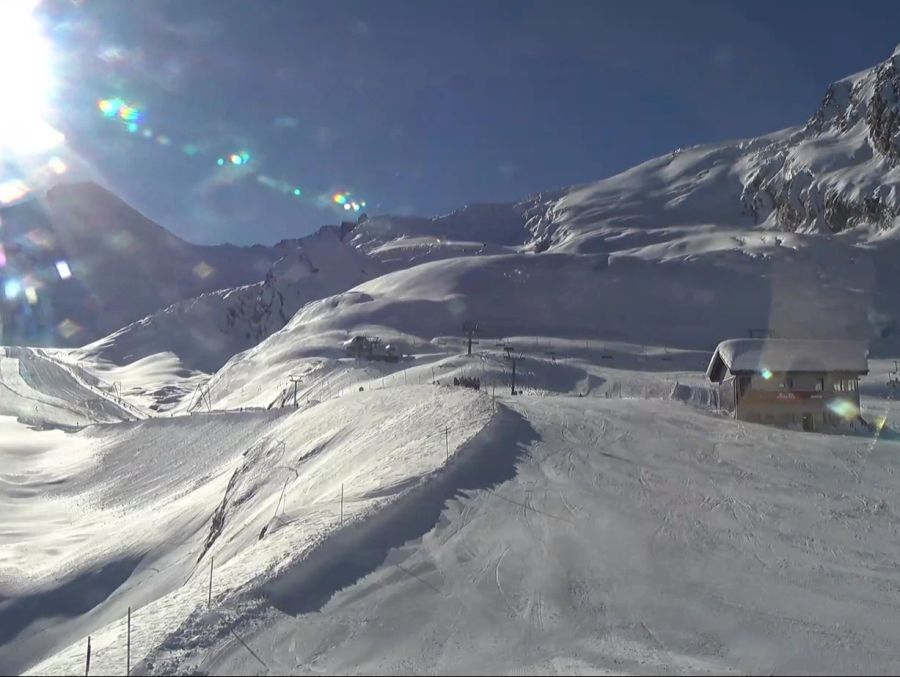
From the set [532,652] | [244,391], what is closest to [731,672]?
[532,652]

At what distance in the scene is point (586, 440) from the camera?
25.3 metres

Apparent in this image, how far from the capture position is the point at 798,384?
1266 inches

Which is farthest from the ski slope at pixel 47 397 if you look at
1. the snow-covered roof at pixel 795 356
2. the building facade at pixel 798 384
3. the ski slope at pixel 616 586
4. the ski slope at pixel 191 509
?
the ski slope at pixel 616 586

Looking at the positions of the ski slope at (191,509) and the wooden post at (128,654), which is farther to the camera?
the ski slope at (191,509)

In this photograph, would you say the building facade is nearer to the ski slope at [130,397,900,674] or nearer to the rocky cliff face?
the ski slope at [130,397,900,674]

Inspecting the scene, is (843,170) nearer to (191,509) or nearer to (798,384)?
(798,384)

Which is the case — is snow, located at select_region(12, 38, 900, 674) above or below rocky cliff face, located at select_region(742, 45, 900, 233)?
below

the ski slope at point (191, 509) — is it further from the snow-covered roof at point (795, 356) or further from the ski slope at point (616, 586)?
the snow-covered roof at point (795, 356)

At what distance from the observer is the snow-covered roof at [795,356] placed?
32.5 meters

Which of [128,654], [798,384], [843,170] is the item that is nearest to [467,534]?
[128,654]

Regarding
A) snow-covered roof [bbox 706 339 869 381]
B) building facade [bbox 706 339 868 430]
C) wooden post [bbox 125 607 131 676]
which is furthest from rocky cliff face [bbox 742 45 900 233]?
wooden post [bbox 125 607 131 676]

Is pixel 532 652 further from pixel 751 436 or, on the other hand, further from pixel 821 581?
pixel 751 436

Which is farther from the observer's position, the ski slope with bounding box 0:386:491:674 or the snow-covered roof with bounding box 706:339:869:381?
the snow-covered roof with bounding box 706:339:869:381

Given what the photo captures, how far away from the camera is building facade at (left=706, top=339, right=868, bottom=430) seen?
31906 millimetres
